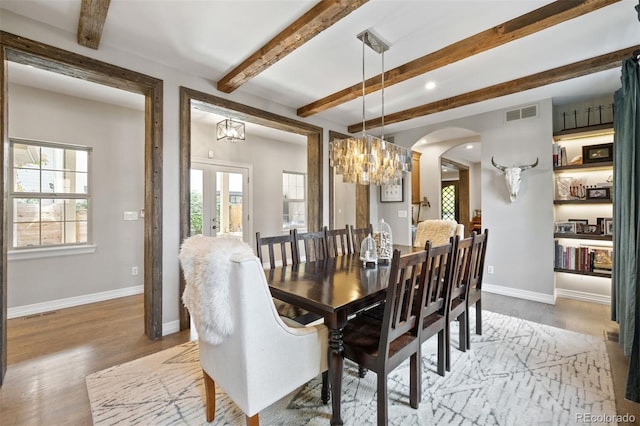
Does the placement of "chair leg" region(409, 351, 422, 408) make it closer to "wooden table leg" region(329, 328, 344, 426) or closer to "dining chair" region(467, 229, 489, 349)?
"wooden table leg" region(329, 328, 344, 426)

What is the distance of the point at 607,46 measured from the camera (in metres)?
2.47

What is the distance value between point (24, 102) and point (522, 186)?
20.1 feet

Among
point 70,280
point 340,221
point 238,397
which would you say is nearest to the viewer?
point 238,397

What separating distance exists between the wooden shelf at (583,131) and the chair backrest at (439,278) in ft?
9.86

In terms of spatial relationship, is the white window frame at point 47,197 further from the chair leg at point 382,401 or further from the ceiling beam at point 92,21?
the chair leg at point 382,401

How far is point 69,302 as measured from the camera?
3424 mm

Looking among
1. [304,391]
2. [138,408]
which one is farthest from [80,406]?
[304,391]

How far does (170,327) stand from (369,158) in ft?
8.17

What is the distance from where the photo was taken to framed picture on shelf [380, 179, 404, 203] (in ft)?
16.4

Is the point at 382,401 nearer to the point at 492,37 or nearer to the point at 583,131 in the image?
the point at 492,37

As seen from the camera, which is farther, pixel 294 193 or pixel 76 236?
pixel 294 193

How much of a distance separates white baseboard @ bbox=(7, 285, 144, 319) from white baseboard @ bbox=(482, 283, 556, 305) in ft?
16.4

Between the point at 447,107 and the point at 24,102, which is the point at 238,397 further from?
the point at 24,102

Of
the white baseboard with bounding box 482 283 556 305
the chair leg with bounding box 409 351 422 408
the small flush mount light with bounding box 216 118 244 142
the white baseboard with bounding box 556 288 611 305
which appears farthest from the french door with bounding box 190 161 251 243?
the white baseboard with bounding box 556 288 611 305
